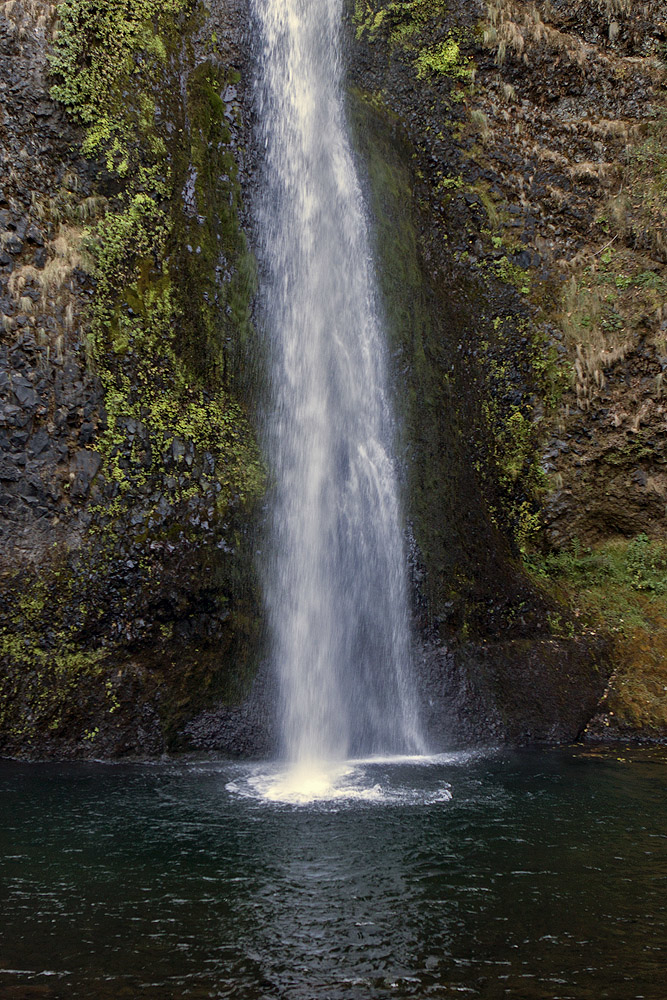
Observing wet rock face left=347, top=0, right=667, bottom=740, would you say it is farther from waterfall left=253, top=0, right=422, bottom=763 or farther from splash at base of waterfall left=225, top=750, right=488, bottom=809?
splash at base of waterfall left=225, top=750, right=488, bottom=809

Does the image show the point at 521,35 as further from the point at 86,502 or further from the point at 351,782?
the point at 351,782

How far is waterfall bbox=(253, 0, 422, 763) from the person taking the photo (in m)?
8.89

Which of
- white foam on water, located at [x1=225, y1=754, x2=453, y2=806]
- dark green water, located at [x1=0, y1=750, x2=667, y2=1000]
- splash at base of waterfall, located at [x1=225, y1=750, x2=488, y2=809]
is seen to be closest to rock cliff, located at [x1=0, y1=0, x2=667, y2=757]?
splash at base of waterfall, located at [x1=225, y1=750, x2=488, y2=809]

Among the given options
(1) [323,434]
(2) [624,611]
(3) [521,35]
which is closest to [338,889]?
(1) [323,434]

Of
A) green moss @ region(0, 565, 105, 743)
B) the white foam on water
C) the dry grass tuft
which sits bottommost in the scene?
the white foam on water

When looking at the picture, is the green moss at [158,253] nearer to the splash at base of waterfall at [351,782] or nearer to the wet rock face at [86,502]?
the wet rock face at [86,502]

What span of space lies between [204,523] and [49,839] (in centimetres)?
416

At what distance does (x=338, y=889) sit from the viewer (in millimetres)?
4645

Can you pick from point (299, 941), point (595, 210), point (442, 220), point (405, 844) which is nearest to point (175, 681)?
point (405, 844)

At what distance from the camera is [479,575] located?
9.84 meters

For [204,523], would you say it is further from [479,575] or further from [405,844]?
[405,844]

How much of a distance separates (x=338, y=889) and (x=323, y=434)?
20.5 feet

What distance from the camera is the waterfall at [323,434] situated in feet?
29.2

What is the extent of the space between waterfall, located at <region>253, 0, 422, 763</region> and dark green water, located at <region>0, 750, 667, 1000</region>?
5.52ft
